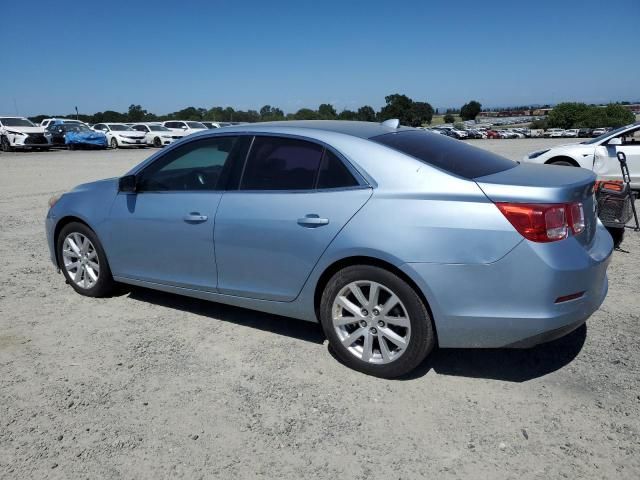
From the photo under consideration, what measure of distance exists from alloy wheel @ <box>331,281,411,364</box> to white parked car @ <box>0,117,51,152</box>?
2908 centimetres

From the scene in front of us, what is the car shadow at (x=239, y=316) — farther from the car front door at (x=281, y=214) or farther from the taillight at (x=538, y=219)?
the taillight at (x=538, y=219)

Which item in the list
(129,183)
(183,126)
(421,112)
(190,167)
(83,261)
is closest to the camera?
(190,167)

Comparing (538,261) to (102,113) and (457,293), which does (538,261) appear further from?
(102,113)

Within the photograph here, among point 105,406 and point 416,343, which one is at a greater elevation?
point 416,343

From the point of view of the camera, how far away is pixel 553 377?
3389mm

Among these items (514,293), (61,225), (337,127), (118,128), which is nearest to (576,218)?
(514,293)


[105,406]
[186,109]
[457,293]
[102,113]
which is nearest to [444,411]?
[457,293]

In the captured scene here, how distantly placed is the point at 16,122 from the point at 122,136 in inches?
209

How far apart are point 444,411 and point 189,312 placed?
2455 millimetres

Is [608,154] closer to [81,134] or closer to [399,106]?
[81,134]

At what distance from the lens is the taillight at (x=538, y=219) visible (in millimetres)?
2910

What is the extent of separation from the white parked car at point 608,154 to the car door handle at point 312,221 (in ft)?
27.1

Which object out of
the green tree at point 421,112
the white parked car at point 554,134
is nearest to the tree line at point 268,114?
the green tree at point 421,112

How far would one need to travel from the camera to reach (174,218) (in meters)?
4.16
